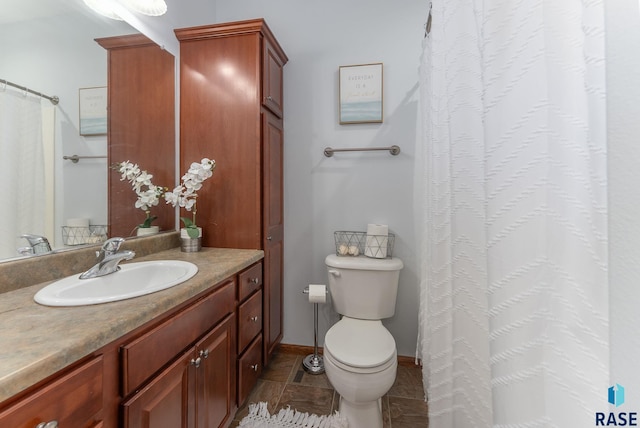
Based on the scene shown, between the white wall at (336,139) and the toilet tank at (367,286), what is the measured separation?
0.24 metres

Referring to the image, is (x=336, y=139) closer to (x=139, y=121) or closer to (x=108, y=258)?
(x=139, y=121)

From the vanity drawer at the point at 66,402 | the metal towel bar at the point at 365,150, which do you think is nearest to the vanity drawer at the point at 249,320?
the vanity drawer at the point at 66,402

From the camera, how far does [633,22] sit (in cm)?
29

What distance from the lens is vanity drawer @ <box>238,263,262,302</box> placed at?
4.26 ft

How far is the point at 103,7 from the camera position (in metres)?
1.20

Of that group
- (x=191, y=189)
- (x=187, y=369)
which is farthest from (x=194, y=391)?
(x=191, y=189)

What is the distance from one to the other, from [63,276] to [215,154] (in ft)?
2.94

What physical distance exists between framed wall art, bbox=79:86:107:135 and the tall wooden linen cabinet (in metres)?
0.42

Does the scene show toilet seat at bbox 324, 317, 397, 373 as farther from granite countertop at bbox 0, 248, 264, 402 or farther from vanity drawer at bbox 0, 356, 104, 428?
vanity drawer at bbox 0, 356, 104, 428

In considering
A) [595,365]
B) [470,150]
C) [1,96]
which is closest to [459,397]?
[595,365]

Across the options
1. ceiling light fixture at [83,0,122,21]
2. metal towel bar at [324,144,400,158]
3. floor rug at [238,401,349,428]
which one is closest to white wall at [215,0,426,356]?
metal towel bar at [324,144,400,158]

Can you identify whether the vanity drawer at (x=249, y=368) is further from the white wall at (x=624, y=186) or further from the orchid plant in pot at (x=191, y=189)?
the white wall at (x=624, y=186)

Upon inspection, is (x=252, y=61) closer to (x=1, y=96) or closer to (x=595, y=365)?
(x=1, y=96)

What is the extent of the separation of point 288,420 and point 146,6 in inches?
87.9
